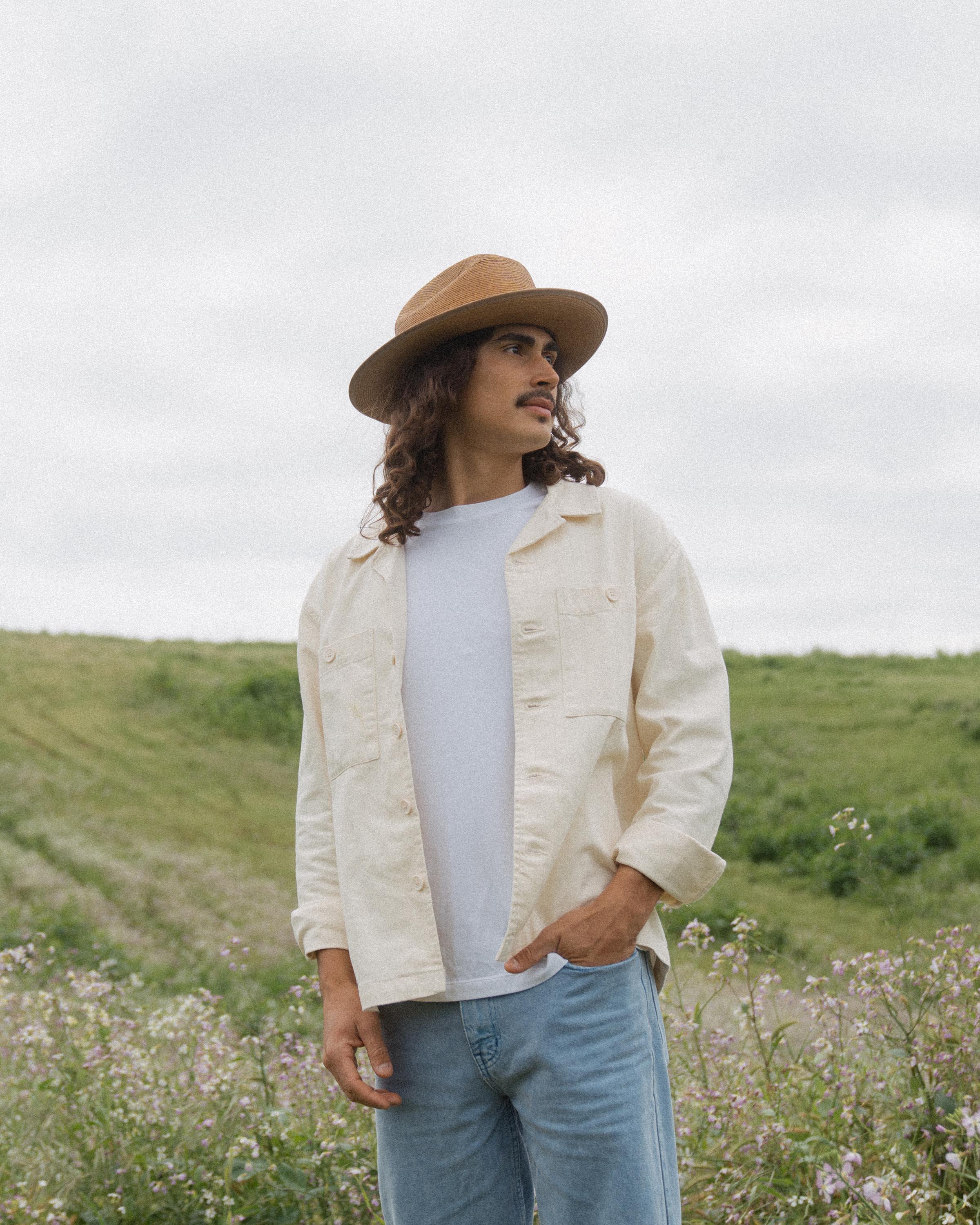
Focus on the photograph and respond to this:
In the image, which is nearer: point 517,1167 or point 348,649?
point 517,1167

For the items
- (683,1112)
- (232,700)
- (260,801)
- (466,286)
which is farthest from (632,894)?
(232,700)

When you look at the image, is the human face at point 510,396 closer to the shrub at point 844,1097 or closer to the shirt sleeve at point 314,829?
the shirt sleeve at point 314,829

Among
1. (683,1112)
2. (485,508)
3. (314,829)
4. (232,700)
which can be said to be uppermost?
(232,700)

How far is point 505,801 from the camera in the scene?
2.26 m

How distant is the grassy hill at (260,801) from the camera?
398 inches

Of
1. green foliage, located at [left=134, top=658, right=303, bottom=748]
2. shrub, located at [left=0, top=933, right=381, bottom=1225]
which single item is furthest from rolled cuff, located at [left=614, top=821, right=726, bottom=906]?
green foliage, located at [left=134, top=658, right=303, bottom=748]

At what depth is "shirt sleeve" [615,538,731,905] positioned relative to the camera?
7.07 feet

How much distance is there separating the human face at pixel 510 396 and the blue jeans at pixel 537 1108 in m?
1.12

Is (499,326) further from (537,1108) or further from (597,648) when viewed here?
(537,1108)

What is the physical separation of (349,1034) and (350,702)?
0.67 meters

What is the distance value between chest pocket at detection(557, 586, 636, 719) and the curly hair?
0.38 meters

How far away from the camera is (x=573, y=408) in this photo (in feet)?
9.78

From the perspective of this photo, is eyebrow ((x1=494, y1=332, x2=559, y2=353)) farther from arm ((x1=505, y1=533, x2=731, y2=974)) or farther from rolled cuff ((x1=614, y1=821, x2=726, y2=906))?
rolled cuff ((x1=614, y1=821, x2=726, y2=906))

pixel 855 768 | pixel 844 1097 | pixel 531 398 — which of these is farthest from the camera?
pixel 855 768
